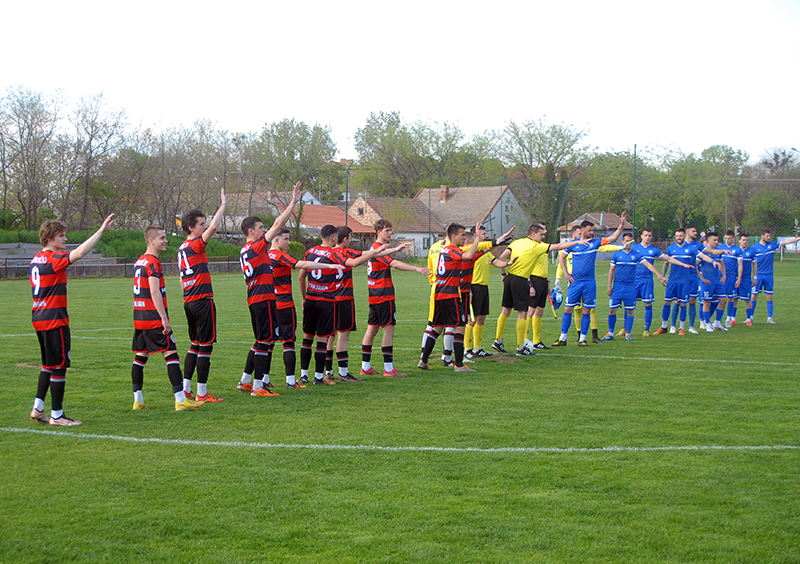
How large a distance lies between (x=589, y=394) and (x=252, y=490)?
4499mm

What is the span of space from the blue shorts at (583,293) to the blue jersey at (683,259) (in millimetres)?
2578

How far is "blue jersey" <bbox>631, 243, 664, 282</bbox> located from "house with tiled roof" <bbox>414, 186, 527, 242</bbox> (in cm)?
3518

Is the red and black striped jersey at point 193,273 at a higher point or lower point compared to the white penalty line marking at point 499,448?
higher

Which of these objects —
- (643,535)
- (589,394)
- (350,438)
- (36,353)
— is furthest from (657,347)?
(36,353)

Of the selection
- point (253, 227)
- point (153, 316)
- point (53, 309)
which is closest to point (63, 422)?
point (53, 309)

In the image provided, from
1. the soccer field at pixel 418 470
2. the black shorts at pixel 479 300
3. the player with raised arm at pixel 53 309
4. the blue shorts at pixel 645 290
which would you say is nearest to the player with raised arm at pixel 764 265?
the blue shorts at pixel 645 290

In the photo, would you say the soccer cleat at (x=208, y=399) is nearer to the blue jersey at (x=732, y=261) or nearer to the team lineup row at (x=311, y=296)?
the team lineup row at (x=311, y=296)

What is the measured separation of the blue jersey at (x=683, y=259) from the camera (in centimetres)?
1401

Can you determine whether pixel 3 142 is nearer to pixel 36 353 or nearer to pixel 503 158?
pixel 36 353

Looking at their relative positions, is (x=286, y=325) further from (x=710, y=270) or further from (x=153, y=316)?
(x=710, y=270)

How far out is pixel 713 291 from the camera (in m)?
14.9

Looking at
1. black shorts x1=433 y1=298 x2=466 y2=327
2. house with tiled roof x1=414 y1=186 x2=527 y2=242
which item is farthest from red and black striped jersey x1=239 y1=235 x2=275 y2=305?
house with tiled roof x1=414 y1=186 x2=527 y2=242

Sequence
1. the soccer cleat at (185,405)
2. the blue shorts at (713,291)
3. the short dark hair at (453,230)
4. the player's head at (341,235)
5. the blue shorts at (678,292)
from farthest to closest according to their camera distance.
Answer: the blue shorts at (713,291)
the blue shorts at (678,292)
the short dark hair at (453,230)
the player's head at (341,235)
the soccer cleat at (185,405)

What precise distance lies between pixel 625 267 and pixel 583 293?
4.54ft
